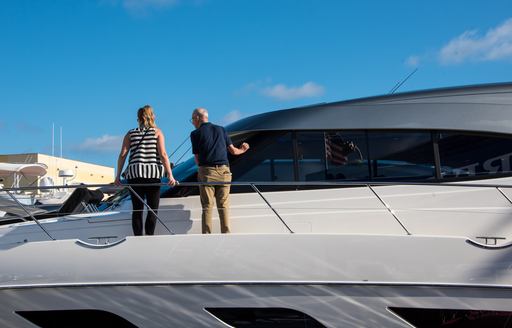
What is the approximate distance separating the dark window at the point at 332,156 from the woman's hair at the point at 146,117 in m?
1.38

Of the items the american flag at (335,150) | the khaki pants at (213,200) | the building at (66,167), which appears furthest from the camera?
the building at (66,167)

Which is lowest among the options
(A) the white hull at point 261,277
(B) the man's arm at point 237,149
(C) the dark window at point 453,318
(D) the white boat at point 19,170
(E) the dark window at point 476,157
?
(C) the dark window at point 453,318

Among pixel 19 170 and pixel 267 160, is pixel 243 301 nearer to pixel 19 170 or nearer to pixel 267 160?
pixel 267 160

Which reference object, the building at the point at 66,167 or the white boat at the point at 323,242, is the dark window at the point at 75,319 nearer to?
the white boat at the point at 323,242

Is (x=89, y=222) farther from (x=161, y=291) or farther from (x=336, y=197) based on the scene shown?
(x=336, y=197)

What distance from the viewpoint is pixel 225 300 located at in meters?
4.16

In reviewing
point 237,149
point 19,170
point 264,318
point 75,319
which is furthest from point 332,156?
point 19,170

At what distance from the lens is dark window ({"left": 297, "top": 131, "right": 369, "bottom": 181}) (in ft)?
16.5

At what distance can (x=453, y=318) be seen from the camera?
4.25 m

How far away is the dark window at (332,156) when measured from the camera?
5.04 m

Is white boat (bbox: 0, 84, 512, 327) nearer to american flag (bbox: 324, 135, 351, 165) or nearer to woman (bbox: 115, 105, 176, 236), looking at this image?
american flag (bbox: 324, 135, 351, 165)

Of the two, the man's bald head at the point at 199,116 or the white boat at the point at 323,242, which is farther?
the man's bald head at the point at 199,116

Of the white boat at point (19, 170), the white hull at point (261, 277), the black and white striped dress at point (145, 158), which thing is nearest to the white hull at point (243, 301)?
the white hull at point (261, 277)

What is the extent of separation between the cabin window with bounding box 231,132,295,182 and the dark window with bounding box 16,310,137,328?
1.64 metres
